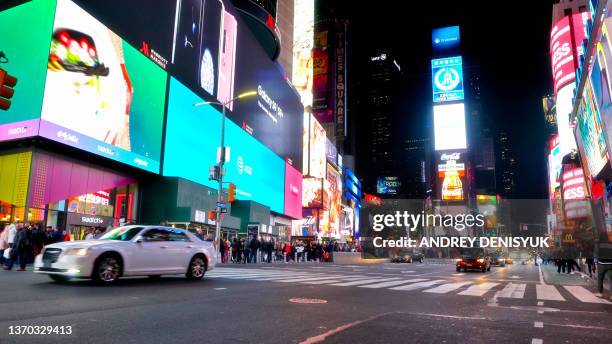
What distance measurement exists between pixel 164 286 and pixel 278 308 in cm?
409

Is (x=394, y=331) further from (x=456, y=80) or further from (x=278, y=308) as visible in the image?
(x=456, y=80)

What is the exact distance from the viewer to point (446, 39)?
384ft

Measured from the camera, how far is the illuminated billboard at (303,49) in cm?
7812

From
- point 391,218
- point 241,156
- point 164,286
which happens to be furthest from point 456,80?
point 164,286

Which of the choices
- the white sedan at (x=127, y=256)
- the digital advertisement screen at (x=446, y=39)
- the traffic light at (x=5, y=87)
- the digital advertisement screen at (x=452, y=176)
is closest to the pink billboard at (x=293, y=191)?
the white sedan at (x=127, y=256)

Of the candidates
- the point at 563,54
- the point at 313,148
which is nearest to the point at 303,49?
the point at 313,148

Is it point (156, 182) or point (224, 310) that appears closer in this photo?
point (224, 310)

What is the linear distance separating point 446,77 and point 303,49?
161 feet

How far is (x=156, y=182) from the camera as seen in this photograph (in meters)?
31.2

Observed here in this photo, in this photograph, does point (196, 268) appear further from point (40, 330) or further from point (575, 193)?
point (575, 193)

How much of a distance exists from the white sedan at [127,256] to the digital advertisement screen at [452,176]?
11199 centimetres

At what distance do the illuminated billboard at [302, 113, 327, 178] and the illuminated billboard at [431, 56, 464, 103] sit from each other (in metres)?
44.1

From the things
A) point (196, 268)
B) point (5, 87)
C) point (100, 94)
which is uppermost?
point (100, 94)

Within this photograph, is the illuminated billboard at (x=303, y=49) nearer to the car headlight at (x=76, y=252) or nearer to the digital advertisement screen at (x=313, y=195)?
the digital advertisement screen at (x=313, y=195)
